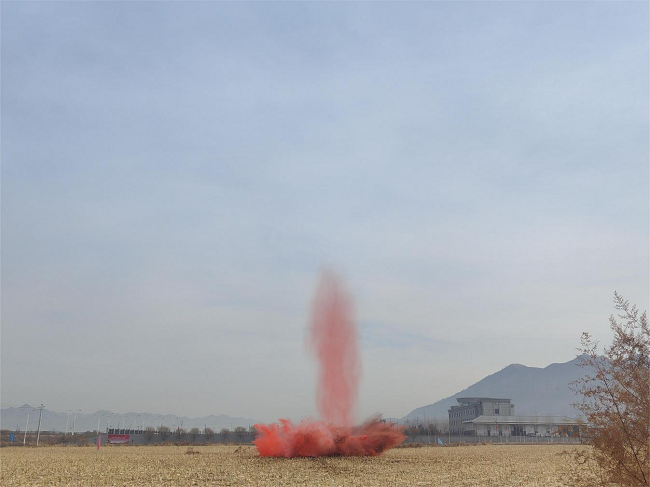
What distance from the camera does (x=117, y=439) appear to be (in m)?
126

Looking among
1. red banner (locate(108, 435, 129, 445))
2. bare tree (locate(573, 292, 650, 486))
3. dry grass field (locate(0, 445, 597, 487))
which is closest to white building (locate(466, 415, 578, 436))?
red banner (locate(108, 435, 129, 445))

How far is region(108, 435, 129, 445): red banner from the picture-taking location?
126m

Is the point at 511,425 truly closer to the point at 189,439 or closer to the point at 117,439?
the point at 189,439

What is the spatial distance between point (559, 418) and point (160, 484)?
606 feet

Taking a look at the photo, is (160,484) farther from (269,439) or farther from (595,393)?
(595,393)

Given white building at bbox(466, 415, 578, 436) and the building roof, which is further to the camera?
the building roof

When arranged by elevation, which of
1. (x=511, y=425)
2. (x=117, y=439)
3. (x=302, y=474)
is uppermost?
(x=302, y=474)

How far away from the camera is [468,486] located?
33.0 m

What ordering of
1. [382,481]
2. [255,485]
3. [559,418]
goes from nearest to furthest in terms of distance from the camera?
[255,485] < [382,481] < [559,418]

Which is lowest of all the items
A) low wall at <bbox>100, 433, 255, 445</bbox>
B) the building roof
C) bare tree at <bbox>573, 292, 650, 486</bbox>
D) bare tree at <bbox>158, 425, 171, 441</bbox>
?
low wall at <bbox>100, 433, 255, 445</bbox>

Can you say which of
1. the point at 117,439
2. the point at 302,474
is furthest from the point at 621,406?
the point at 117,439

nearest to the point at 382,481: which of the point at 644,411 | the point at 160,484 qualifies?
the point at 160,484

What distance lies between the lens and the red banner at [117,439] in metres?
126

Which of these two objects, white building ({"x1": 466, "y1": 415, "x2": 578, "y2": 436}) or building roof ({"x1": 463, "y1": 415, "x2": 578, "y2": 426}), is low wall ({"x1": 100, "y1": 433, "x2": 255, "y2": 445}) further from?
building roof ({"x1": 463, "y1": 415, "x2": 578, "y2": 426})
